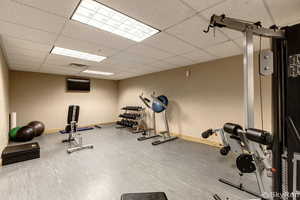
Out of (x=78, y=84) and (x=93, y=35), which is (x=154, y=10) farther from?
(x=78, y=84)

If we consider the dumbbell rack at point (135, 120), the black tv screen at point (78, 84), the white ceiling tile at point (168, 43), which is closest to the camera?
the white ceiling tile at point (168, 43)

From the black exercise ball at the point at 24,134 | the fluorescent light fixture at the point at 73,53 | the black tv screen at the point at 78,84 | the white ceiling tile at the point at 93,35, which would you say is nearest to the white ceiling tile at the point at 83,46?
the white ceiling tile at the point at 93,35

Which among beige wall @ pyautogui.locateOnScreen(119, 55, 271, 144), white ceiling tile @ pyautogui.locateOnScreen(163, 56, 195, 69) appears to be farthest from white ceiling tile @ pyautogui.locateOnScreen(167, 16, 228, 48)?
beige wall @ pyautogui.locateOnScreen(119, 55, 271, 144)

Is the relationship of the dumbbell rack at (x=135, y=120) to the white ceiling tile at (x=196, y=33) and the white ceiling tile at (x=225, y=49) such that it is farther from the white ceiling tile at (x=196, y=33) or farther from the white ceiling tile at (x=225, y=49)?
the white ceiling tile at (x=196, y=33)

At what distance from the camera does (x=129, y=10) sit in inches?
65.2

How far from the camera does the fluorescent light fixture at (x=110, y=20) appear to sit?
1.64 meters

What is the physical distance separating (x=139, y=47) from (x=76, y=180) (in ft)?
8.99

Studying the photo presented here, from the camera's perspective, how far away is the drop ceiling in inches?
60.8

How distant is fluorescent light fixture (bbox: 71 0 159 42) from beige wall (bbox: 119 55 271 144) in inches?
93.1

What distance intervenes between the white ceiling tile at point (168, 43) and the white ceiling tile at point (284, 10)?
51.1 inches

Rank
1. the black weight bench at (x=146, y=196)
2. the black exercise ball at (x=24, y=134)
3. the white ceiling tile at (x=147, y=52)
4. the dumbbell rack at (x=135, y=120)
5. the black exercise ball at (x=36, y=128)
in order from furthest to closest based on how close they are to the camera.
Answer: the dumbbell rack at (x=135, y=120)
the black exercise ball at (x=36, y=128)
the black exercise ball at (x=24, y=134)
the white ceiling tile at (x=147, y=52)
the black weight bench at (x=146, y=196)

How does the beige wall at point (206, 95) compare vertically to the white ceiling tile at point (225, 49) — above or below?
below

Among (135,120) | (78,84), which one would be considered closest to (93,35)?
(135,120)

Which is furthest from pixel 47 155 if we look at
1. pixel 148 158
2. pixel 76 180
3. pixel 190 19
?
pixel 190 19
